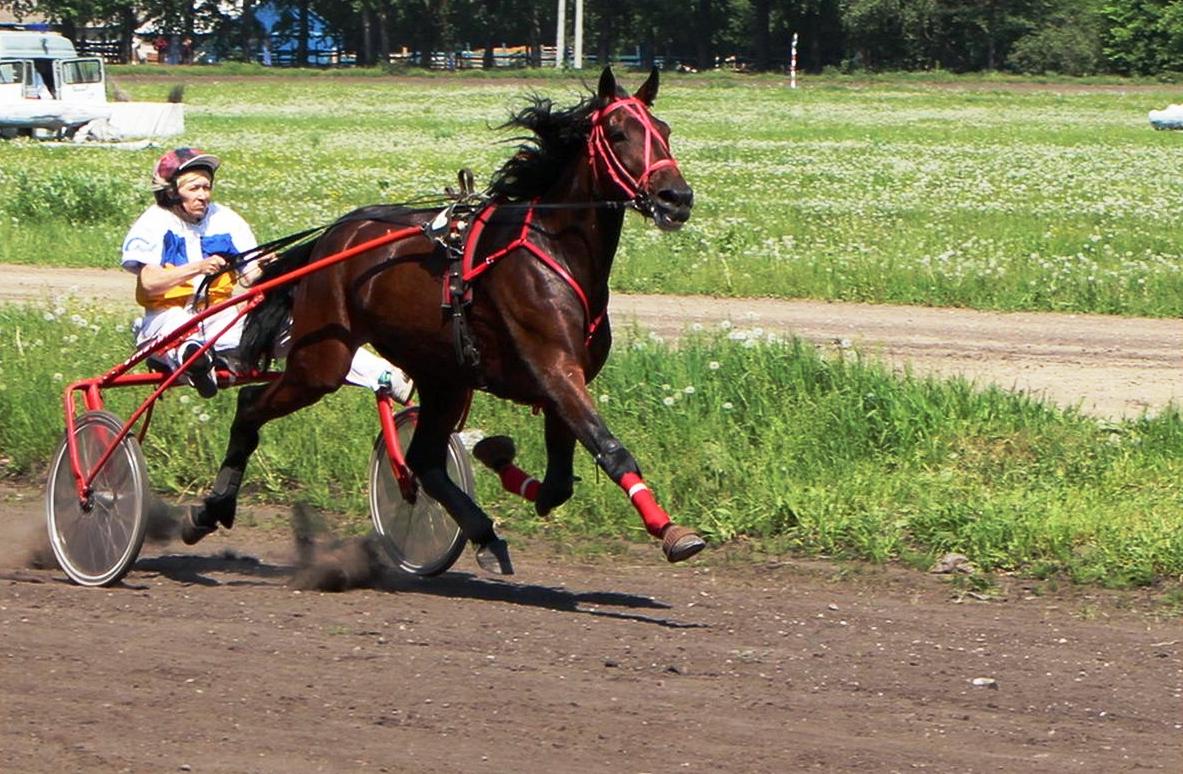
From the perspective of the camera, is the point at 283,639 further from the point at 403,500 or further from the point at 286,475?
the point at 286,475

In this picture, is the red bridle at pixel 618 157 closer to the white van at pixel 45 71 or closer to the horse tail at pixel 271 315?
the horse tail at pixel 271 315

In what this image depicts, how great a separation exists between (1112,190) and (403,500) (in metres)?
20.0

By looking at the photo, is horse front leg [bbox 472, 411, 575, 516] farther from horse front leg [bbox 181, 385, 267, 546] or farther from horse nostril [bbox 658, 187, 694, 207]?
horse front leg [bbox 181, 385, 267, 546]

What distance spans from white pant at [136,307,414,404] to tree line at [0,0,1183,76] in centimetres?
6892

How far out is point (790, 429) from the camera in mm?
9461

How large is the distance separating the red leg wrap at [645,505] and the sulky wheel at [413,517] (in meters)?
1.33

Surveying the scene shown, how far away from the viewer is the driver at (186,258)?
26.2ft

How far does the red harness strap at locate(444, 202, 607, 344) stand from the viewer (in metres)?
7.16

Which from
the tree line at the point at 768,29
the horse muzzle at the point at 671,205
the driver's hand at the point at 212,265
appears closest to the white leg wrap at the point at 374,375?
the driver's hand at the point at 212,265

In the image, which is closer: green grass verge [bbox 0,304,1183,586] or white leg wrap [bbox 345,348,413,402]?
green grass verge [bbox 0,304,1183,586]

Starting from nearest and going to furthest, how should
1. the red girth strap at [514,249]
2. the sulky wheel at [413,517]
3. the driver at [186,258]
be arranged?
the red girth strap at [514,249]
the driver at [186,258]
the sulky wheel at [413,517]

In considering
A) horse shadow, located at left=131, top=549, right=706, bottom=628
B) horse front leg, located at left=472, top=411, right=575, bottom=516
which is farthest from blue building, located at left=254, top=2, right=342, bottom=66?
horse front leg, located at left=472, top=411, right=575, bottom=516

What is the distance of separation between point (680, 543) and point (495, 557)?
3.95ft

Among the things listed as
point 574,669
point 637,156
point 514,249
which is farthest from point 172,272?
point 574,669
